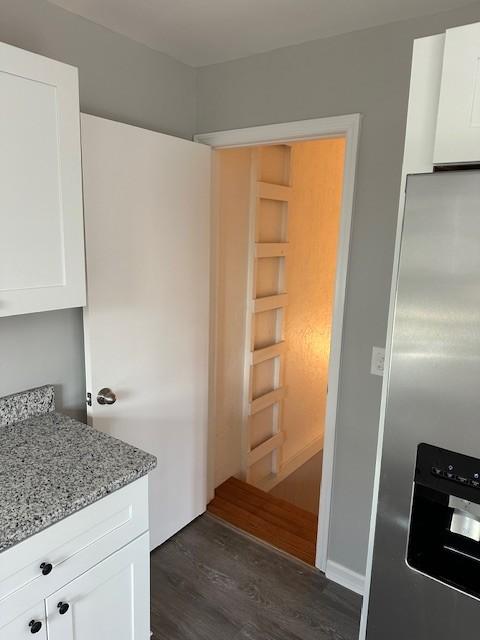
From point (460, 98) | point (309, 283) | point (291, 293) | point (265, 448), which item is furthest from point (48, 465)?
point (309, 283)

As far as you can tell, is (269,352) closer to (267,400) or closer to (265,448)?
(267,400)

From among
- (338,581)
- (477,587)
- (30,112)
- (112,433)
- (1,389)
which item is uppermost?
(30,112)

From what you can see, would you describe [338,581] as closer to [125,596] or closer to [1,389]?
[125,596]

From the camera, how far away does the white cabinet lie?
1.11 m

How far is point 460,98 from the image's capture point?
92cm

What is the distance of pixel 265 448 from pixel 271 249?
139 cm

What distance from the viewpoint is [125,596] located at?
1417 mm

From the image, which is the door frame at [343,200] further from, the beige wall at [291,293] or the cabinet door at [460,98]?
the cabinet door at [460,98]

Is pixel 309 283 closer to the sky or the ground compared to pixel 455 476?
closer to the sky

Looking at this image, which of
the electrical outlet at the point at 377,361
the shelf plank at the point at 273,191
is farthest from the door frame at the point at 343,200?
the shelf plank at the point at 273,191

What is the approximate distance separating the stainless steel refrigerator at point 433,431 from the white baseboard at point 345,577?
3.45ft

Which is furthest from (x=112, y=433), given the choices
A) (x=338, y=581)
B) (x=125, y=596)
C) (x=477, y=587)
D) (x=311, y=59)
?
(x=311, y=59)

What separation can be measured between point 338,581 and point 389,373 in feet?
5.16

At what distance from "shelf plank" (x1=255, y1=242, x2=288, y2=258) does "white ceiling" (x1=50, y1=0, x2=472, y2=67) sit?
113cm
